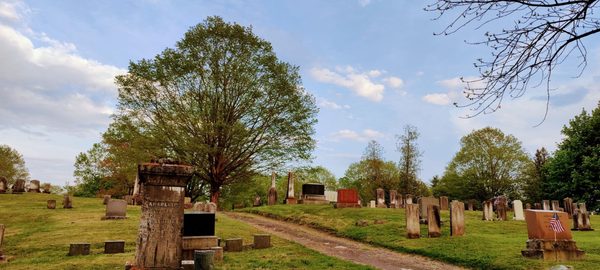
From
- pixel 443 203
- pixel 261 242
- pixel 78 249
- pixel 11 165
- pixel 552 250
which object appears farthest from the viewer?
pixel 11 165

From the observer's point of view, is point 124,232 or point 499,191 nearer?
point 124,232

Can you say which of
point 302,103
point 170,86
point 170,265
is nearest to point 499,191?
point 302,103

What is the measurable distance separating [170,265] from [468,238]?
10625 millimetres

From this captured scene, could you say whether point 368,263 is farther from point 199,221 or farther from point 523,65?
point 523,65

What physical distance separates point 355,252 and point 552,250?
5.47 meters

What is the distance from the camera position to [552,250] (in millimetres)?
10227

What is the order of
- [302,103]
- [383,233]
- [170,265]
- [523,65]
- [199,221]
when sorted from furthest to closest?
[302,103]
[383,233]
[199,221]
[170,265]
[523,65]

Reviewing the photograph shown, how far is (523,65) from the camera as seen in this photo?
4727 millimetres

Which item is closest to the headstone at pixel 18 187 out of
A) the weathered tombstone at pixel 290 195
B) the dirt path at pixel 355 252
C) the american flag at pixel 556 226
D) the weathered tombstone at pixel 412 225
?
the weathered tombstone at pixel 290 195

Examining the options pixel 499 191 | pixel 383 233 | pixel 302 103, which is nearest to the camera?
pixel 383 233

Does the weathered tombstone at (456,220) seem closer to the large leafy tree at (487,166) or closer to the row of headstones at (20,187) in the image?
the row of headstones at (20,187)

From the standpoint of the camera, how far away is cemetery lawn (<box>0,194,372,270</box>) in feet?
30.2

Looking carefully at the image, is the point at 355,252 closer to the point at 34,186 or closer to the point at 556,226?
the point at 556,226

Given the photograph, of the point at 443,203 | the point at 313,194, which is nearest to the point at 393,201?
the point at 443,203
